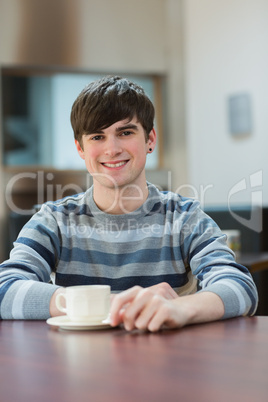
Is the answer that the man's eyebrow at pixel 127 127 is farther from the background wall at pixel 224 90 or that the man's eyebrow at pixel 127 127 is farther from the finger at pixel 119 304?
the background wall at pixel 224 90

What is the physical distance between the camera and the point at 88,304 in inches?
39.9

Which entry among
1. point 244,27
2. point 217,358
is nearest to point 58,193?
point 244,27

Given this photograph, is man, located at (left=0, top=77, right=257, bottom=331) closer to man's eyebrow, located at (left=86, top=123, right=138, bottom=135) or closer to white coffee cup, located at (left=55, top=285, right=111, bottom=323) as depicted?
man's eyebrow, located at (left=86, top=123, right=138, bottom=135)

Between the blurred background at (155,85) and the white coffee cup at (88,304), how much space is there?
10.9ft

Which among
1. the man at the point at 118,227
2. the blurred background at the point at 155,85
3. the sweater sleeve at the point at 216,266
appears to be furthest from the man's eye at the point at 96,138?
the blurred background at the point at 155,85

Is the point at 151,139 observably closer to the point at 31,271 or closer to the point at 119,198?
the point at 119,198

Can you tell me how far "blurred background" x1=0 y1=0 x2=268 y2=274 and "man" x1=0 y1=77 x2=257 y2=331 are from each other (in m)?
2.89

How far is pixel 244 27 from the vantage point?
14.7 ft

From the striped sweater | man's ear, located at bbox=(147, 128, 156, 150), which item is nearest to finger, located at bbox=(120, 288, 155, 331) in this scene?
the striped sweater

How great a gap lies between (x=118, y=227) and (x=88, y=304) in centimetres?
43

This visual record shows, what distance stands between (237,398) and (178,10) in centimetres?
472

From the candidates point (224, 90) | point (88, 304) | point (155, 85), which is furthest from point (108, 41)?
point (88, 304)

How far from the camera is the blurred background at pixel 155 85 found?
445 cm

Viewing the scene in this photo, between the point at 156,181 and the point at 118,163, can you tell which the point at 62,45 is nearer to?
the point at 156,181
